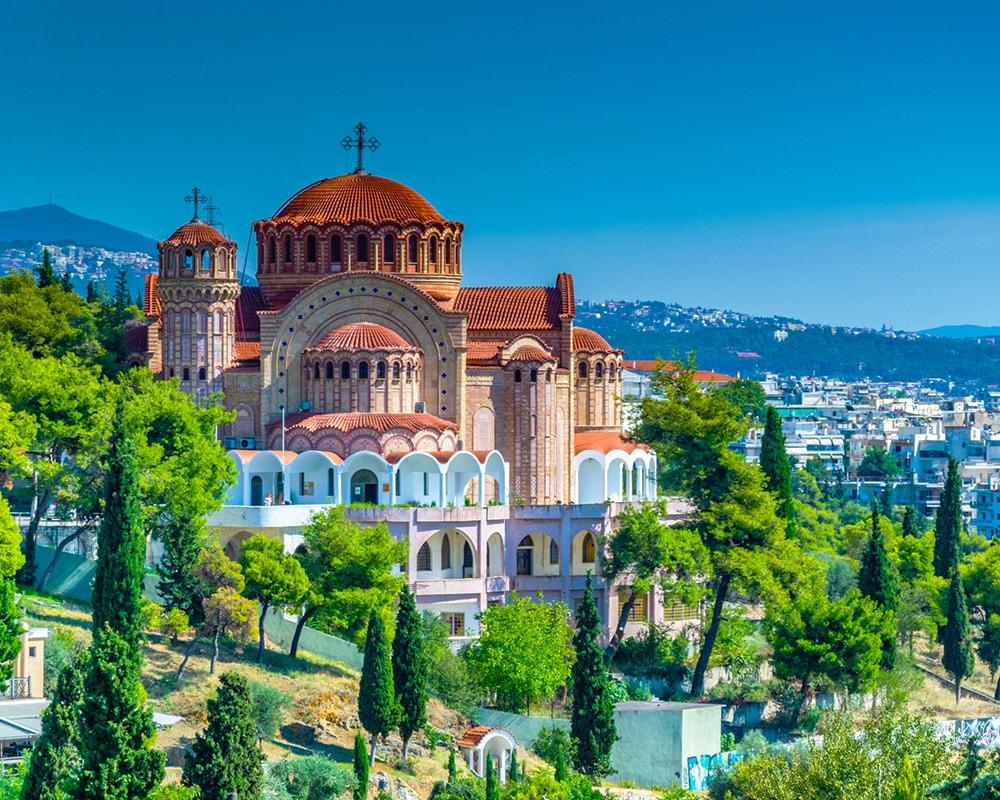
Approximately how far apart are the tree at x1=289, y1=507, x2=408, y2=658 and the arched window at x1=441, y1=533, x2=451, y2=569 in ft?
18.0

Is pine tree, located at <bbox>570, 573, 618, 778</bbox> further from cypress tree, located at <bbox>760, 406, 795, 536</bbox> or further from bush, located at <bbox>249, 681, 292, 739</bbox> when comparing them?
cypress tree, located at <bbox>760, 406, 795, 536</bbox>

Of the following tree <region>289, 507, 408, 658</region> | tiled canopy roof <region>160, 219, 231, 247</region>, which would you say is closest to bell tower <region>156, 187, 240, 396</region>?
tiled canopy roof <region>160, 219, 231, 247</region>

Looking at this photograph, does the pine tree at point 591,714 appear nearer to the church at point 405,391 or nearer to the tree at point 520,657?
the tree at point 520,657

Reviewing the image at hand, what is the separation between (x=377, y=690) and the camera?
6006cm

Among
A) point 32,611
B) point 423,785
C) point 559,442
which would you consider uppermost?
point 559,442

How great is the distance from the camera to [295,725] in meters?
61.4

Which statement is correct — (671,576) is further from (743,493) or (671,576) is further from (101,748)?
(101,748)

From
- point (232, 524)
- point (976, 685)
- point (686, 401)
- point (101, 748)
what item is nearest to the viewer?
point (101, 748)

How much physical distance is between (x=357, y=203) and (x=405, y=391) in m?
7.69

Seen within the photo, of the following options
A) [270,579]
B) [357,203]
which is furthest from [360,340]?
[270,579]

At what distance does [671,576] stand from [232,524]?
13790mm

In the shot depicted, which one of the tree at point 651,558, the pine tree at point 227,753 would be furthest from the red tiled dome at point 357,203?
the pine tree at point 227,753

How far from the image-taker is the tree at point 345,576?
6781 cm

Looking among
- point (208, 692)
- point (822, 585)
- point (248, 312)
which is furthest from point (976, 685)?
point (208, 692)
